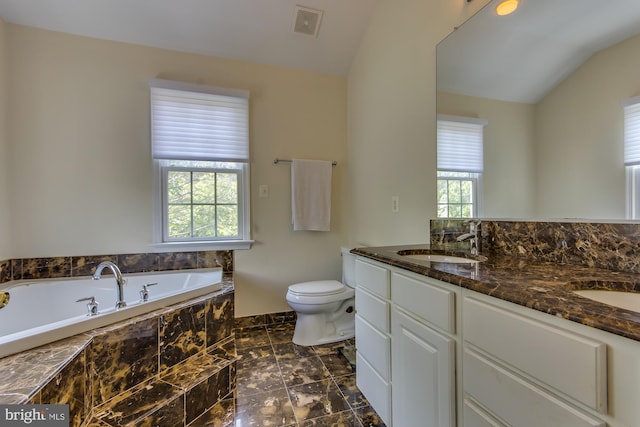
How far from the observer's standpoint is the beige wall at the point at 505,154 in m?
1.25

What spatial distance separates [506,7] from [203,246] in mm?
2445

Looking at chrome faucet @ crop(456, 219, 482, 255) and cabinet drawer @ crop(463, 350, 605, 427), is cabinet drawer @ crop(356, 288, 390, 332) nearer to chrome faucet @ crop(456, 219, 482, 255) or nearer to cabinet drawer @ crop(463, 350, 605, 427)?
cabinet drawer @ crop(463, 350, 605, 427)

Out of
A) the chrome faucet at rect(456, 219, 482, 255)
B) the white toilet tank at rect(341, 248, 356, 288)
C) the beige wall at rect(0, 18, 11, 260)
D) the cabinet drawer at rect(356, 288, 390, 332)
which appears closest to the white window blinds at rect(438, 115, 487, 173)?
the chrome faucet at rect(456, 219, 482, 255)

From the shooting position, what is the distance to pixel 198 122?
233 cm

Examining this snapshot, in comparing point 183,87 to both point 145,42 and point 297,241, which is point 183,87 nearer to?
point 145,42

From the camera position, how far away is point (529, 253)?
1250mm

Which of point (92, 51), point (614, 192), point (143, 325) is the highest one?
point (92, 51)

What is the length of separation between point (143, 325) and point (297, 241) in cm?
146

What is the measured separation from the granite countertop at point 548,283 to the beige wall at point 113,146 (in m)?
1.52

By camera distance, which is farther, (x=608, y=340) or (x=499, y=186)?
(x=499, y=186)

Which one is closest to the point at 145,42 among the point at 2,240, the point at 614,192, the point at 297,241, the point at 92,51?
the point at 92,51

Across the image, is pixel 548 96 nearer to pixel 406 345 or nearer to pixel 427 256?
pixel 427 256

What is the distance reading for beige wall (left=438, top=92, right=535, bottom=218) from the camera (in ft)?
4.09

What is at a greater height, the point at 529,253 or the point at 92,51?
the point at 92,51
